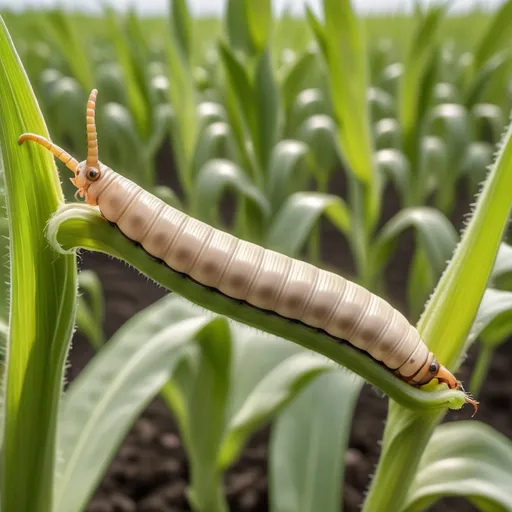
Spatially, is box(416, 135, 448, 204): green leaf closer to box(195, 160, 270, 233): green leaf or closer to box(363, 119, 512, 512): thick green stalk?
box(195, 160, 270, 233): green leaf

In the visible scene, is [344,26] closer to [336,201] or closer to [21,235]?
[336,201]

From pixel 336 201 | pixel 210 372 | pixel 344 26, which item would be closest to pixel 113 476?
pixel 210 372

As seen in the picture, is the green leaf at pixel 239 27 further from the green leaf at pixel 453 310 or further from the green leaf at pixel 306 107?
the green leaf at pixel 306 107

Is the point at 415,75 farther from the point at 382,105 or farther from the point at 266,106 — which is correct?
the point at 382,105

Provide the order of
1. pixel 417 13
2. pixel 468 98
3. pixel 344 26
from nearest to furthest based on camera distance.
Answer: pixel 344 26 → pixel 417 13 → pixel 468 98

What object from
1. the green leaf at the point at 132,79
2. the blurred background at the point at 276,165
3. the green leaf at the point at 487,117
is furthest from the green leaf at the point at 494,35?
the green leaf at the point at 132,79

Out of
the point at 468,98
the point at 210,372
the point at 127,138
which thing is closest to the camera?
the point at 210,372

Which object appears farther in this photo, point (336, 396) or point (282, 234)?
point (282, 234)
